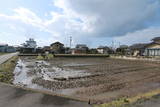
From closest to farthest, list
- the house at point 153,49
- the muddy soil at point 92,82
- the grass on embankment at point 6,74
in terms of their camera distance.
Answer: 1. the muddy soil at point 92,82
2. the grass on embankment at point 6,74
3. the house at point 153,49

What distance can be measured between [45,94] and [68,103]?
4.09 feet

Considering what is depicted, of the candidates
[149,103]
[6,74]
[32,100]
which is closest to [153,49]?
[149,103]

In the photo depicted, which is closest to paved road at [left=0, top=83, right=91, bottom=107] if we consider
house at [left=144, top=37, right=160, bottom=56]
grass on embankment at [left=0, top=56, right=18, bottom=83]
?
grass on embankment at [left=0, top=56, right=18, bottom=83]

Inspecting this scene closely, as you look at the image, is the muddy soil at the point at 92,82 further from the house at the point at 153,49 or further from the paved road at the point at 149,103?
the house at the point at 153,49

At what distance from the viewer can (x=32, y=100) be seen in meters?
4.27

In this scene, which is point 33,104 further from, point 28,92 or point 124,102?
point 124,102

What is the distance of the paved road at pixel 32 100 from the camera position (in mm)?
3963

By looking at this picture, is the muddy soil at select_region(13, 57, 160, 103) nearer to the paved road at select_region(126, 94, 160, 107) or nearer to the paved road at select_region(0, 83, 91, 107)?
the paved road at select_region(0, 83, 91, 107)

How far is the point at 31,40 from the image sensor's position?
82750 millimetres

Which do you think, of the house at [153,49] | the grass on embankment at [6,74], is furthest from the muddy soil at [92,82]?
the house at [153,49]

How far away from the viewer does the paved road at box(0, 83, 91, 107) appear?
3.96m

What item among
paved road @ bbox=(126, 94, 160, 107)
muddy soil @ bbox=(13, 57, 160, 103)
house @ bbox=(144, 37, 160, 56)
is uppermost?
house @ bbox=(144, 37, 160, 56)

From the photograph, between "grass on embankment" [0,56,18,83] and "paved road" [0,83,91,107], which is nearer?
"paved road" [0,83,91,107]

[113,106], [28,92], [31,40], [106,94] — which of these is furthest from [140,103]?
[31,40]
